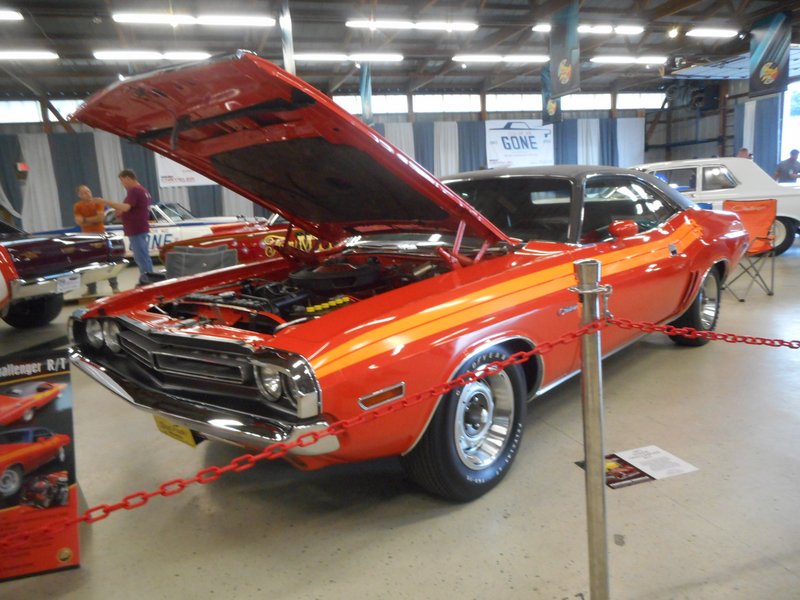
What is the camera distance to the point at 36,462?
181 cm

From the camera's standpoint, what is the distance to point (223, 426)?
5.87ft

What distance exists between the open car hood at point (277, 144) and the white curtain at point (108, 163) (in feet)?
47.1

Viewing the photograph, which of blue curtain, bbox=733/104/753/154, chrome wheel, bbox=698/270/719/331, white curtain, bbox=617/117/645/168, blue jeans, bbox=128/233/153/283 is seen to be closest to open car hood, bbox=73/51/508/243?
chrome wheel, bbox=698/270/719/331

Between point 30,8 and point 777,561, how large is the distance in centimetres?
1160

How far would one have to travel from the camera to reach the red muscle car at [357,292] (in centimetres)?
179

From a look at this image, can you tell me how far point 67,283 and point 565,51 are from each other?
920 centimetres

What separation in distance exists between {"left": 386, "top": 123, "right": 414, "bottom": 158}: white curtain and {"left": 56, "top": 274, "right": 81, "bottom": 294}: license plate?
535 inches

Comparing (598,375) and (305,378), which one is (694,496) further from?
(305,378)

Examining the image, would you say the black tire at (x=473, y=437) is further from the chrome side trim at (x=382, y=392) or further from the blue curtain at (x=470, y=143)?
the blue curtain at (x=470, y=143)

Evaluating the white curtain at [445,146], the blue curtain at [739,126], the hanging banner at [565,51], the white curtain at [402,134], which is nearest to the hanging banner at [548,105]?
the hanging banner at [565,51]

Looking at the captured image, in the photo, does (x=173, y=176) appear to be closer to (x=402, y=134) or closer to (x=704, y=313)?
(x=402, y=134)

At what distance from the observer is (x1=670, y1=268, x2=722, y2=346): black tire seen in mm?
3820

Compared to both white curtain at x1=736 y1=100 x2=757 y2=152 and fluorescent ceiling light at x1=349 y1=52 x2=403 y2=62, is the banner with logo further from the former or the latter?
fluorescent ceiling light at x1=349 y1=52 x2=403 y2=62

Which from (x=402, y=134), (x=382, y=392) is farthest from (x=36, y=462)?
(x=402, y=134)
